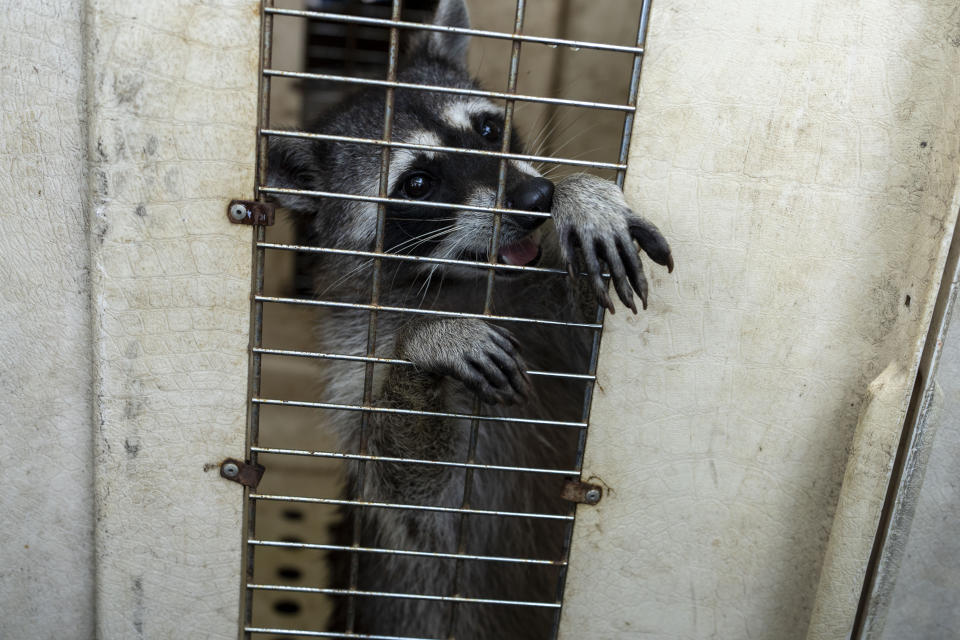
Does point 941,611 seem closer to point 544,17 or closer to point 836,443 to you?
point 836,443

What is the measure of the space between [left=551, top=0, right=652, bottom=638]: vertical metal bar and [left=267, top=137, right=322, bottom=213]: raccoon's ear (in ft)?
2.87

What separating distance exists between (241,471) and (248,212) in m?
0.53

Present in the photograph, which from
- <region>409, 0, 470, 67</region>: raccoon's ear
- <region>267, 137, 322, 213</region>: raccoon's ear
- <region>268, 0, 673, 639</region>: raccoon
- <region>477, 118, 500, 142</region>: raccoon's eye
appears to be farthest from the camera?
<region>409, 0, 470, 67</region>: raccoon's ear

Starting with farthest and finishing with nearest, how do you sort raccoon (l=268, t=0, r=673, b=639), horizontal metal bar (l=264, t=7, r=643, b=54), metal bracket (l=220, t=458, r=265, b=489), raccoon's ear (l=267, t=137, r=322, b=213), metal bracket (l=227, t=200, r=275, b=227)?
raccoon's ear (l=267, t=137, r=322, b=213) → raccoon (l=268, t=0, r=673, b=639) → metal bracket (l=220, t=458, r=265, b=489) → metal bracket (l=227, t=200, r=275, b=227) → horizontal metal bar (l=264, t=7, r=643, b=54)

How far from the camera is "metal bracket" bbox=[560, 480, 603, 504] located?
156 centimetres

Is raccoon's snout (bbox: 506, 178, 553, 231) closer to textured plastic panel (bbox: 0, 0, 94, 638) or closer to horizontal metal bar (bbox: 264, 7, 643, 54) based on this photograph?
horizontal metal bar (bbox: 264, 7, 643, 54)

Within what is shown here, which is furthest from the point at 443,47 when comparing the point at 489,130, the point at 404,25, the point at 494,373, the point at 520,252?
the point at 494,373

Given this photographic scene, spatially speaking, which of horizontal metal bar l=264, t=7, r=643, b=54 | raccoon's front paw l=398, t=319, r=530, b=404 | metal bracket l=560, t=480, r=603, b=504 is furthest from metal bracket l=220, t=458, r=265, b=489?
horizontal metal bar l=264, t=7, r=643, b=54

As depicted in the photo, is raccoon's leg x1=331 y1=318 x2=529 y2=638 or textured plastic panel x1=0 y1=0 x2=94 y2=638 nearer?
textured plastic panel x1=0 y1=0 x2=94 y2=638

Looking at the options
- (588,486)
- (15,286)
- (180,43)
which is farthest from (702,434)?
(15,286)

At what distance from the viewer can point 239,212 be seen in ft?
4.66

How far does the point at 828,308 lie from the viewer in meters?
1.51

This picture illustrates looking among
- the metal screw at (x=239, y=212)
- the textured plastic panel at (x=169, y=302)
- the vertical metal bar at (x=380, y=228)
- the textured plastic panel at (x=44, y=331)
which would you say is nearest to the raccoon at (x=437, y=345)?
the vertical metal bar at (x=380, y=228)

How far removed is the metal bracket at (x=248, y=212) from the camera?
4.66ft
